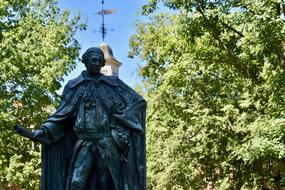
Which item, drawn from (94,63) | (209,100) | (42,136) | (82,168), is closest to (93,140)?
(82,168)

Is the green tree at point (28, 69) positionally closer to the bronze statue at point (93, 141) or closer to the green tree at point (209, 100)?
the green tree at point (209, 100)

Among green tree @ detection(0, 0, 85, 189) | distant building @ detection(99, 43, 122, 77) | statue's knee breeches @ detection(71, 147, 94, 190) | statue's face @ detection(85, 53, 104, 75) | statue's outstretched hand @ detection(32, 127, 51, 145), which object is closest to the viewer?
statue's knee breeches @ detection(71, 147, 94, 190)

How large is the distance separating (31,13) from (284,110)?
14.2m

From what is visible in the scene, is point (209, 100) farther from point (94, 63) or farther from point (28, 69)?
point (94, 63)

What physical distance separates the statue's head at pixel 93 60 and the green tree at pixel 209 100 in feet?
29.0

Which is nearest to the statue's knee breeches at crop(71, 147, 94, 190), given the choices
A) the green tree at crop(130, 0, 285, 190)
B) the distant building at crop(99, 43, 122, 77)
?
the green tree at crop(130, 0, 285, 190)

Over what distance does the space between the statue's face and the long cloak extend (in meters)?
0.16

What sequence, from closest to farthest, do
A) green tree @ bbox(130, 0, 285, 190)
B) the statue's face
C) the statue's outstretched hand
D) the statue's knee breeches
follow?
the statue's knee breeches, the statue's outstretched hand, the statue's face, green tree @ bbox(130, 0, 285, 190)

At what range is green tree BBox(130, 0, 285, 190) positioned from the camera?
17734 mm

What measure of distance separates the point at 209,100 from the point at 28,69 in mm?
7897

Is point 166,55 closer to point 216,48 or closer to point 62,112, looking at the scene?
point 216,48

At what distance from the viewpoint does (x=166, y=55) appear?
24469 millimetres

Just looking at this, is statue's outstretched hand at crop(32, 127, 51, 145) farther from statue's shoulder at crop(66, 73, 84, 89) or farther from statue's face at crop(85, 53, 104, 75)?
statue's face at crop(85, 53, 104, 75)

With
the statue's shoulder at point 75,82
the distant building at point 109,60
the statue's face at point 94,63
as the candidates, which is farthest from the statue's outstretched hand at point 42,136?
the distant building at point 109,60
